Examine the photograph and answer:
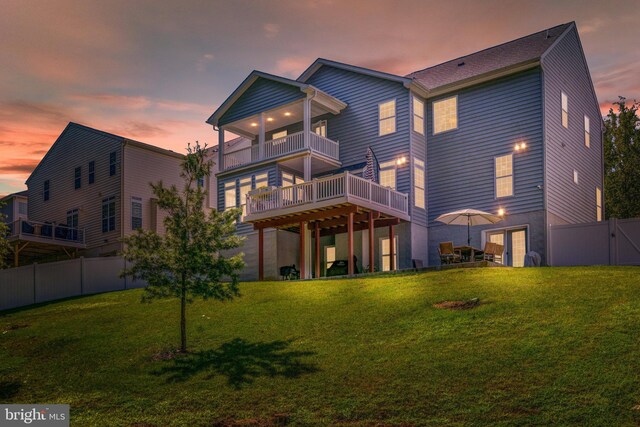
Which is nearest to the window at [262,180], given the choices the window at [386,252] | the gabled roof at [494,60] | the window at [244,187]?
the window at [244,187]

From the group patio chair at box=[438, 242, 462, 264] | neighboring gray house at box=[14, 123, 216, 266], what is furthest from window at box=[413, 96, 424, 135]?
neighboring gray house at box=[14, 123, 216, 266]

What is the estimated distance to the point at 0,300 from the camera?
1249 inches

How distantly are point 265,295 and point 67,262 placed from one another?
1369cm

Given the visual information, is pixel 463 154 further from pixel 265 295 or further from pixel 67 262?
pixel 67 262

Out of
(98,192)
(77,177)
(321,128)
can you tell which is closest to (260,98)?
(321,128)

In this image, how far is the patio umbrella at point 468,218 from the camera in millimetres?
26094

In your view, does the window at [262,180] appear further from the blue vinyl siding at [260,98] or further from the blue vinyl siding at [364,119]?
the blue vinyl siding at [364,119]

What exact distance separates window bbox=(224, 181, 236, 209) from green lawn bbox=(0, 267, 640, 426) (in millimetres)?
12996

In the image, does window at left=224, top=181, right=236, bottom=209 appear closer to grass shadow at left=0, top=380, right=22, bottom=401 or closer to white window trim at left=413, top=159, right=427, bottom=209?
white window trim at left=413, top=159, right=427, bottom=209

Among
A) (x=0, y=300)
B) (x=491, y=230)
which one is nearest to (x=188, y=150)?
(x=491, y=230)

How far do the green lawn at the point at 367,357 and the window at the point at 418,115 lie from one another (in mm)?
10015

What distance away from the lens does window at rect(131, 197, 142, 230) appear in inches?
1544

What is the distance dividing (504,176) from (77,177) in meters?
27.3

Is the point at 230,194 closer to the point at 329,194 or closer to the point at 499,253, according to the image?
the point at 329,194
